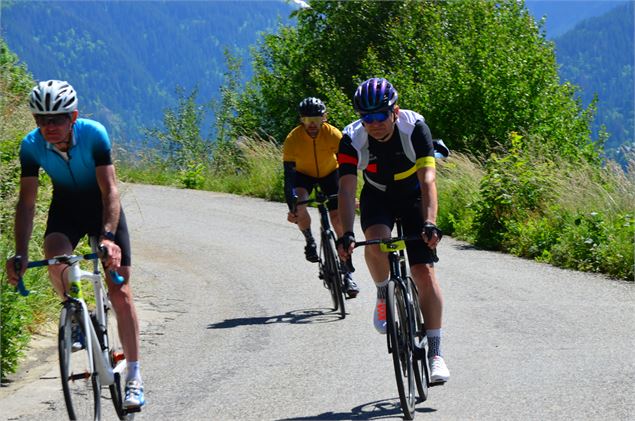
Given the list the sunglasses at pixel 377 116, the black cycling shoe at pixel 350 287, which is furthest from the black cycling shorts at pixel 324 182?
the sunglasses at pixel 377 116

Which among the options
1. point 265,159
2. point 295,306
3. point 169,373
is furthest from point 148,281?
point 265,159

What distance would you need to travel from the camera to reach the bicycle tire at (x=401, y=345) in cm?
699

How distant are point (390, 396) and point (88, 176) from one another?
2.57m

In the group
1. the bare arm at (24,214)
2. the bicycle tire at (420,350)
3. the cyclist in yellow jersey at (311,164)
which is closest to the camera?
the bare arm at (24,214)

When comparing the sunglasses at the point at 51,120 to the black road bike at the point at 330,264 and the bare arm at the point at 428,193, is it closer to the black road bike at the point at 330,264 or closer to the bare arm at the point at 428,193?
the bare arm at the point at 428,193

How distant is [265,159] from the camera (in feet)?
85.5

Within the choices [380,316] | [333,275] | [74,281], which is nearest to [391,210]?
[380,316]

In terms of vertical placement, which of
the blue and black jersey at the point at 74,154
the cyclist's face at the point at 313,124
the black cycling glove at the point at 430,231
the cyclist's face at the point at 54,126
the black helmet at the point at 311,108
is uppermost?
the black helmet at the point at 311,108

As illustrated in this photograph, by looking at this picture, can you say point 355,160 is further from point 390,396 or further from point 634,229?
point 634,229

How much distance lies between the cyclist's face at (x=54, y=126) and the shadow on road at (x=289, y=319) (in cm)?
463

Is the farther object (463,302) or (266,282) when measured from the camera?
(266,282)

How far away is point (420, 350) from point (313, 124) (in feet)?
15.1

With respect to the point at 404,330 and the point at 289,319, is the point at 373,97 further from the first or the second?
the point at 289,319

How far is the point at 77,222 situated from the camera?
704cm
